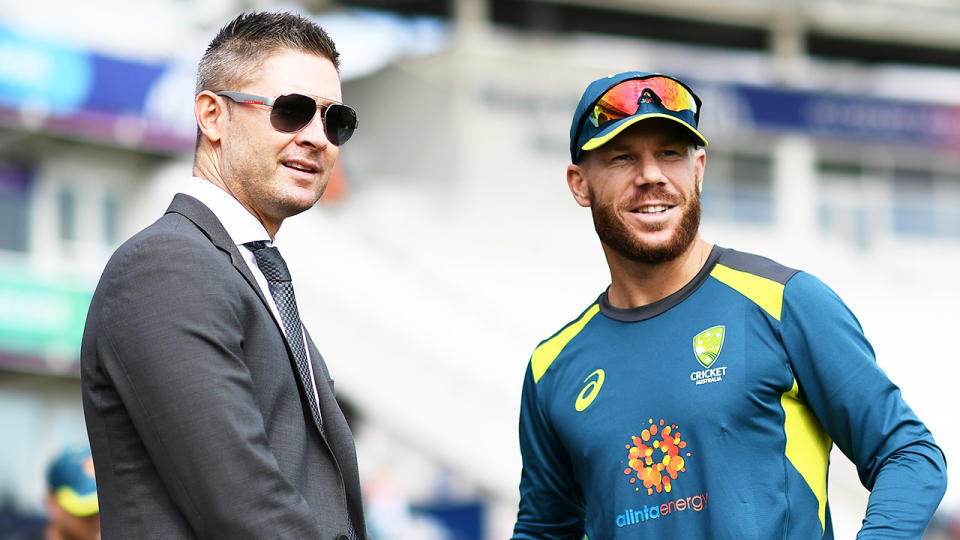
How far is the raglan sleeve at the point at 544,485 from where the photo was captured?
347 centimetres

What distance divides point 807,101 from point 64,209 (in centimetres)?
1437

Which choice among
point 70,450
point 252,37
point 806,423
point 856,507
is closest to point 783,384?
point 806,423

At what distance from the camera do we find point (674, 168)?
11.0 ft

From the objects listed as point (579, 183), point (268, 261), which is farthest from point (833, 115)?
point (268, 261)

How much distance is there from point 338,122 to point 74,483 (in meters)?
2.41

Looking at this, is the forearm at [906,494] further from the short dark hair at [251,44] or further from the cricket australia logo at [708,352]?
the short dark hair at [251,44]

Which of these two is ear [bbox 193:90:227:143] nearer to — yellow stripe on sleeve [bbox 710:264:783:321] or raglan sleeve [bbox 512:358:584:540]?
raglan sleeve [bbox 512:358:584:540]

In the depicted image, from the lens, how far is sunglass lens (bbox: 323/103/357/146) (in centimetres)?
299

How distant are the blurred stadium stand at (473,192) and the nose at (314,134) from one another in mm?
10537

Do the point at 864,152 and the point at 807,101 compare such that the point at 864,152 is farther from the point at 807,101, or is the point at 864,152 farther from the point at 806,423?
the point at 806,423

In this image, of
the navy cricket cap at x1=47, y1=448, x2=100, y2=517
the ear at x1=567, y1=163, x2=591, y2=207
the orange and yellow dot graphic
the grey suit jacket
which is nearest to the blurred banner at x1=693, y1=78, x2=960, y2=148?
the navy cricket cap at x1=47, y1=448, x2=100, y2=517

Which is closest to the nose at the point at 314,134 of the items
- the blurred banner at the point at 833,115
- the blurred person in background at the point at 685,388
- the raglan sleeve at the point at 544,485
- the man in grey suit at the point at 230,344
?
the man in grey suit at the point at 230,344

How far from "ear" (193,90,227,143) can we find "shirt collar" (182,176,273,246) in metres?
0.11

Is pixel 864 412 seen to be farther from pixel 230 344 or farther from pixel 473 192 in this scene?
pixel 473 192
